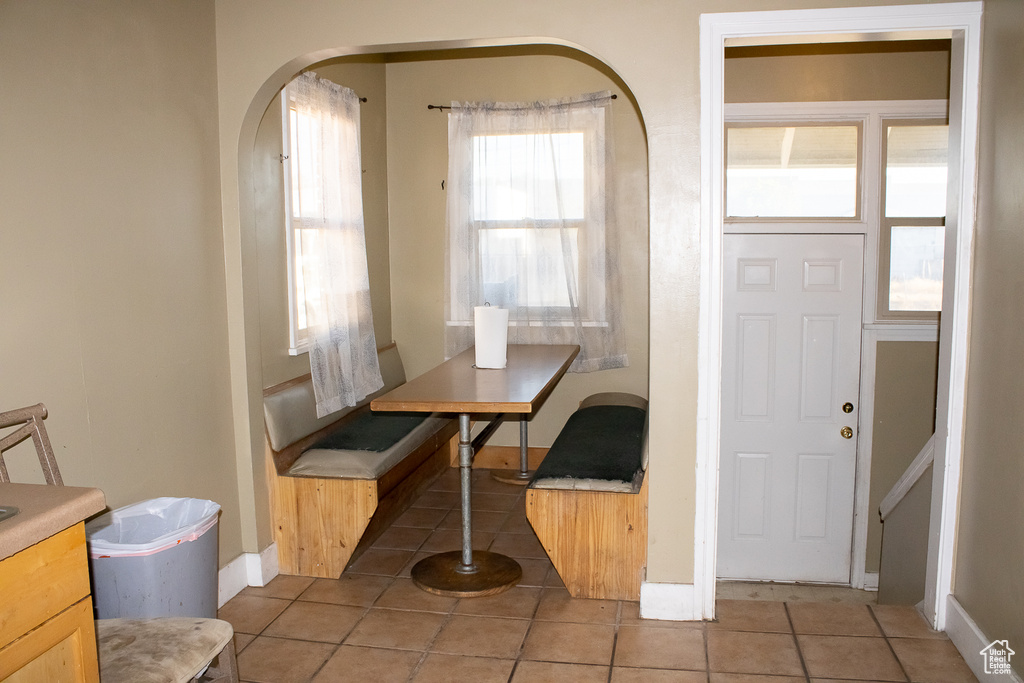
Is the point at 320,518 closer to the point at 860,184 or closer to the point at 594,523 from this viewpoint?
the point at 594,523

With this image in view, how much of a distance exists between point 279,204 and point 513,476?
2177 mm

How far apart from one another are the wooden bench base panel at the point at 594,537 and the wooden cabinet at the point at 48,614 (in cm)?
180

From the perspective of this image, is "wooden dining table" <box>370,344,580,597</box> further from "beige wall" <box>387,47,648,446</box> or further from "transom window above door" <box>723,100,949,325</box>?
"transom window above door" <box>723,100,949,325</box>

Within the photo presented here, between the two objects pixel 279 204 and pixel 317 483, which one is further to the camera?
pixel 279 204

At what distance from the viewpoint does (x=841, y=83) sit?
445 cm

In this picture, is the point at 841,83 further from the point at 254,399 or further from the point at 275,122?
the point at 254,399

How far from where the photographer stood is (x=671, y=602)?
299 centimetres

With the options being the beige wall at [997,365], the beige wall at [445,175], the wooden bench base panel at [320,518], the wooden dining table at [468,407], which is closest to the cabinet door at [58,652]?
the wooden dining table at [468,407]

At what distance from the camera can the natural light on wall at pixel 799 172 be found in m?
4.52

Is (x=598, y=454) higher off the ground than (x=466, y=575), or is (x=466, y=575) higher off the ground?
(x=598, y=454)

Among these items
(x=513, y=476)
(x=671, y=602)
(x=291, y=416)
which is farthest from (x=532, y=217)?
(x=671, y=602)

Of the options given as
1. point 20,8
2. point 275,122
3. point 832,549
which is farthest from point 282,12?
point 832,549

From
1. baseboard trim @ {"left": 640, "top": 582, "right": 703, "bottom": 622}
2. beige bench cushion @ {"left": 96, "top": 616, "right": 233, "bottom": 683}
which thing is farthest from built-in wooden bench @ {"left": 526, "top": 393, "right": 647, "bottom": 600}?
beige bench cushion @ {"left": 96, "top": 616, "right": 233, "bottom": 683}

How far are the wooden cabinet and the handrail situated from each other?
2834 mm
